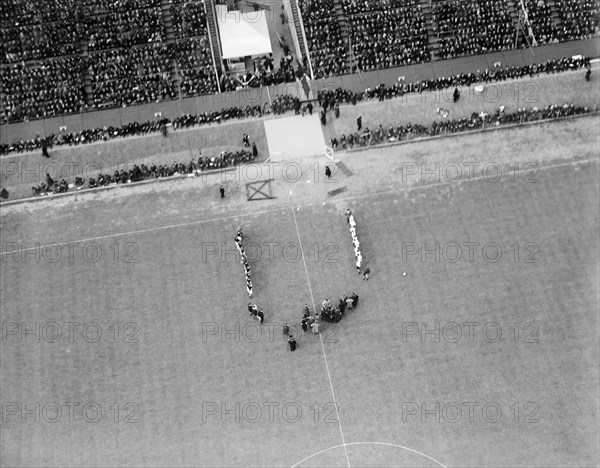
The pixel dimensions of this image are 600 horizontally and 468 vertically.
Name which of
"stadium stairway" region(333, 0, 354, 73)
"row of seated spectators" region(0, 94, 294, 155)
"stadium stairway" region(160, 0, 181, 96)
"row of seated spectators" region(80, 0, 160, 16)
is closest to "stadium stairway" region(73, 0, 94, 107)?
"row of seated spectators" region(80, 0, 160, 16)

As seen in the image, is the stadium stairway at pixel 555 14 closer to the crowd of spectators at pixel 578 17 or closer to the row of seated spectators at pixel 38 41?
the crowd of spectators at pixel 578 17

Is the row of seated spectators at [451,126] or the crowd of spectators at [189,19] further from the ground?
the crowd of spectators at [189,19]

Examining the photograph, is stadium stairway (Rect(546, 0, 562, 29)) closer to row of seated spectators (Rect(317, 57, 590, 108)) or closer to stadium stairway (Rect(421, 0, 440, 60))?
row of seated spectators (Rect(317, 57, 590, 108))

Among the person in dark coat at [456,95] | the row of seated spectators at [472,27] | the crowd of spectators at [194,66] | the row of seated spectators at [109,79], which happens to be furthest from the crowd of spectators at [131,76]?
the row of seated spectators at [472,27]

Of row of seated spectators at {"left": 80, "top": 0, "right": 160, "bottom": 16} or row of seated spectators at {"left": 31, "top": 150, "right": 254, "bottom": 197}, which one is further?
row of seated spectators at {"left": 80, "top": 0, "right": 160, "bottom": 16}

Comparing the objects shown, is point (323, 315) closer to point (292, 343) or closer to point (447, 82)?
point (292, 343)

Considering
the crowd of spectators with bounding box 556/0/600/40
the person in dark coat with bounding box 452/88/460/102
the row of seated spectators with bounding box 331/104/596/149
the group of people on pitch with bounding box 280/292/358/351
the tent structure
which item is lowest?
the group of people on pitch with bounding box 280/292/358/351

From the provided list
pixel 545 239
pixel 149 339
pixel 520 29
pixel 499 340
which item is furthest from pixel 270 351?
pixel 520 29
